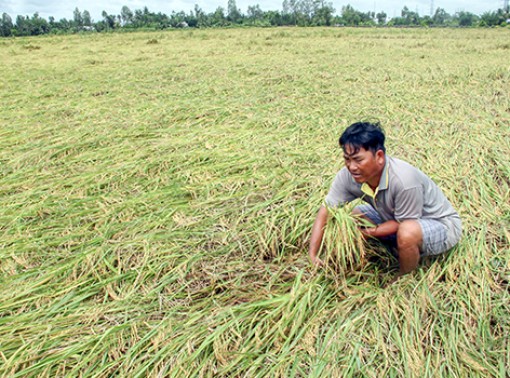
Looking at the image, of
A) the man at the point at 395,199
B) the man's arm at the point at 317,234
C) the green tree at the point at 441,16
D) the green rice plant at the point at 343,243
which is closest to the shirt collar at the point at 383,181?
the man at the point at 395,199

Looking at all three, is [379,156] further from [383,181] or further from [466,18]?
[466,18]

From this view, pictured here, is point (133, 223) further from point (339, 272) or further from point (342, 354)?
point (342, 354)

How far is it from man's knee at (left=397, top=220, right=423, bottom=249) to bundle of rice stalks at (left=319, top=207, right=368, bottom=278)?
0.51ft

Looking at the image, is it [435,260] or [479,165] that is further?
[479,165]

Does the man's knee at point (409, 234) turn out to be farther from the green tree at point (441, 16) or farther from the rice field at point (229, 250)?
the green tree at point (441, 16)

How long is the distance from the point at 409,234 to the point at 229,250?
0.82 metres

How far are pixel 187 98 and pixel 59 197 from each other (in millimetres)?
2466

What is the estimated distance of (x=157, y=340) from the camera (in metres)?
1.47

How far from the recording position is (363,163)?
5.35 ft

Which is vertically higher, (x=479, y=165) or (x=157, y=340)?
A: (x=479, y=165)

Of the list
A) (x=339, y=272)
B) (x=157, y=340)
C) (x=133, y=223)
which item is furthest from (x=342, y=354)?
(x=133, y=223)

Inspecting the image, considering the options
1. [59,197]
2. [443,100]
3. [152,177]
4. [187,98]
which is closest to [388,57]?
[443,100]

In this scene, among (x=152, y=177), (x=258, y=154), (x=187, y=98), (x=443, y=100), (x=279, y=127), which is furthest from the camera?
(x=187, y=98)

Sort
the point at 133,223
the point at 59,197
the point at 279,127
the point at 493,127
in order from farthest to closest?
the point at 279,127 → the point at 493,127 → the point at 59,197 → the point at 133,223
